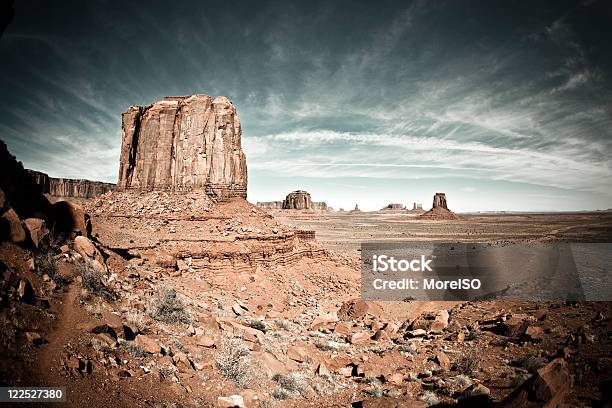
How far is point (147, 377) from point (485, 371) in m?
7.15

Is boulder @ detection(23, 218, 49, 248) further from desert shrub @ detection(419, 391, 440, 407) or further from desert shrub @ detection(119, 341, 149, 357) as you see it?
desert shrub @ detection(419, 391, 440, 407)

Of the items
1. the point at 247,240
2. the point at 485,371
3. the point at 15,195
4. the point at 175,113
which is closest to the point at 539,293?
the point at 485,371

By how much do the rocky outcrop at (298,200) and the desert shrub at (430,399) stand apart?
143 meters

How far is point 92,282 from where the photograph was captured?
6742mm

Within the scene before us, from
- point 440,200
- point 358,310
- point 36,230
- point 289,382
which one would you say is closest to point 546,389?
point 289,382

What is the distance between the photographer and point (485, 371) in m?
7.05

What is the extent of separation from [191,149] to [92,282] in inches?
881

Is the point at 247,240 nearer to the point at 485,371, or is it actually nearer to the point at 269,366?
the point at 269,366

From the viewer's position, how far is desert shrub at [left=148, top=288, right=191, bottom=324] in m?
7.24

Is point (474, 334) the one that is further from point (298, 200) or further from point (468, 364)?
point (298, 200)

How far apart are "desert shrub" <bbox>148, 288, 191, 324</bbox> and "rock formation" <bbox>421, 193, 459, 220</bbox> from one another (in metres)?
133

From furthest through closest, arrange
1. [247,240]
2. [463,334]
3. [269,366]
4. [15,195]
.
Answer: [247,240] < [463,334] < [15,195] < [269,366]

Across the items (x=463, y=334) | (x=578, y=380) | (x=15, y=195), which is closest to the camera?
(x=578, y=380)

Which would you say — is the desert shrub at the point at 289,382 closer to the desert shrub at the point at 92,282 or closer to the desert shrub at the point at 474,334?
the desert shrub at the point at 92,282
